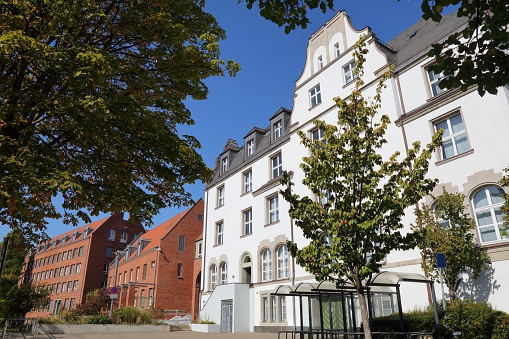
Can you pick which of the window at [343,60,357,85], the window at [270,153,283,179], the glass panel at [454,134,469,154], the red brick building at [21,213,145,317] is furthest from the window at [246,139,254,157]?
the red brick building at [21,213,145,317]

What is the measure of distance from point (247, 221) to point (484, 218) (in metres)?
17.7

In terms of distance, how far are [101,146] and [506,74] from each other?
672cm

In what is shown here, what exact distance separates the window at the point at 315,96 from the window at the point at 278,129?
389 centimetres

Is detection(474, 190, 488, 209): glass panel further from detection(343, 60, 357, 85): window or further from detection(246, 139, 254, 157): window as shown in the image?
detection(246, 139, 254, 157): window

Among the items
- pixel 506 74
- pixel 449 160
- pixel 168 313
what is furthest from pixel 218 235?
pixel 506 74

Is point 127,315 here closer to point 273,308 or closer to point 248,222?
point 273,308

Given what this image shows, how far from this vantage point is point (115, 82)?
859 centimetres

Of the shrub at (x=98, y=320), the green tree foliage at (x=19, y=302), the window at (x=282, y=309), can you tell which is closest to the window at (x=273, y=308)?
the window at (x=282, y=309)

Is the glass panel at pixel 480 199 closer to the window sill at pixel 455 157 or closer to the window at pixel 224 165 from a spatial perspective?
the window sill at pixel 455 157

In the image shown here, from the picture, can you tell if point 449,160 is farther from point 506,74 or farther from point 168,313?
point 168,313

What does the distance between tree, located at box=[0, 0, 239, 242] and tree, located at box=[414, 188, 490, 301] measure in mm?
8769

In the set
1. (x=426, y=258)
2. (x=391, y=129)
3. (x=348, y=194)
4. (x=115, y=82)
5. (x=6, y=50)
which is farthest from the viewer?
(x=391, y=129)

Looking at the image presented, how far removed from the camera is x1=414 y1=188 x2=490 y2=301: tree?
1266cm

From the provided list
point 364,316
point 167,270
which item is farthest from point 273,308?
point 167,270
